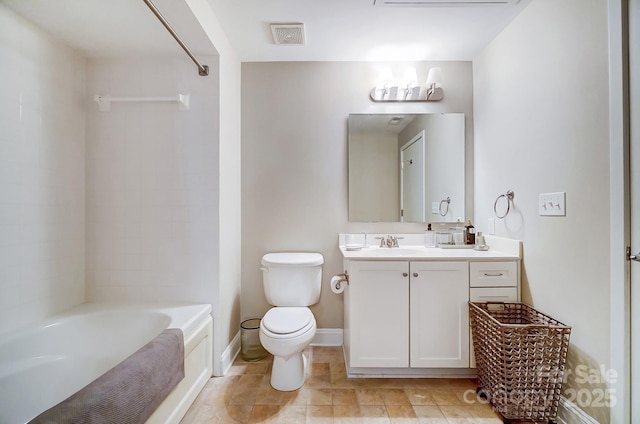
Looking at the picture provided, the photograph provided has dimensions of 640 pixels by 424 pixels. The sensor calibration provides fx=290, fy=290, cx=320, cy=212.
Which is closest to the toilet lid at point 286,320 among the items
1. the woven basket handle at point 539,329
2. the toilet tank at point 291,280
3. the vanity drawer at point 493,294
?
the toilet tank at point 291,280

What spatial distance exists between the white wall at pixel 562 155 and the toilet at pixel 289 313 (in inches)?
52.3

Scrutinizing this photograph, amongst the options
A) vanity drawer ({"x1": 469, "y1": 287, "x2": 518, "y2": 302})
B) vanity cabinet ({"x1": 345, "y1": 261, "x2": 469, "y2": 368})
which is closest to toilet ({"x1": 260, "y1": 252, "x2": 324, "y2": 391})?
vanity cabinet ({"x1": 345, "y1": 261, "x2": 469, "y2": 368})

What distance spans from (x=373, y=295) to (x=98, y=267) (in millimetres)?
1811

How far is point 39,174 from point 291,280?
1.59 m

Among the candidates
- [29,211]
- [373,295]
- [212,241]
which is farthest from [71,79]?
[373,295]

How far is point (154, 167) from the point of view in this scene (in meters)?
1.92

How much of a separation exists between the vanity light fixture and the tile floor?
2027mm

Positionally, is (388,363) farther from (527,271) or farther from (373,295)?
(527,271)

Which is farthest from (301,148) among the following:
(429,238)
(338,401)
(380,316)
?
(338,401)

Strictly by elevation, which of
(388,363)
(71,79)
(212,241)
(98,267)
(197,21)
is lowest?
(388,363)

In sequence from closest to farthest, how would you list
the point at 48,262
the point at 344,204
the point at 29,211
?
the point at 29,211 < the point at 48,262 < the point at 344,204

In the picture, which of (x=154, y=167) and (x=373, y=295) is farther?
(x=154, y=167)

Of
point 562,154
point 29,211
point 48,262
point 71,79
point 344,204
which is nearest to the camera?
point 562,154

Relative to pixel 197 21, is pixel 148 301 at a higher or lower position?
lower
